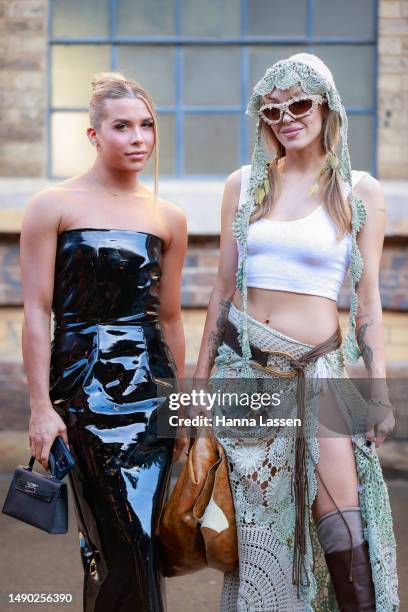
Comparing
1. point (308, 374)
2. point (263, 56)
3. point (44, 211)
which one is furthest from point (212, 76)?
point (308, 374)

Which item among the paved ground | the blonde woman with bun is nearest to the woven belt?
the blonde woman with bun

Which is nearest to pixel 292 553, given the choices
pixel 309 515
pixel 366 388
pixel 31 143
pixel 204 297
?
pixel 309 515

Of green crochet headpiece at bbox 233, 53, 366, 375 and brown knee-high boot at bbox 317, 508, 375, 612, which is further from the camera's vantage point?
green crochet headpiece at bbox 233, 53, 366, 375

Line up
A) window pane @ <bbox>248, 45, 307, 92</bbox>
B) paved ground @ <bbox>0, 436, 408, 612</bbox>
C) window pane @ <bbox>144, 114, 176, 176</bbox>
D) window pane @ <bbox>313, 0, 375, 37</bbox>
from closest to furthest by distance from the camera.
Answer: paved ground @ <bbox>0, 436, 408, 612</bbox> → window pane @ <bbox>313, 0, 375, 37</bbox> → window pane @ <bbox>248, 45, 307, 92</bbox> → window pane @ <bbox>144, 114, 176, 176</bbox>

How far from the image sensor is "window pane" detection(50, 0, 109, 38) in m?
7.37

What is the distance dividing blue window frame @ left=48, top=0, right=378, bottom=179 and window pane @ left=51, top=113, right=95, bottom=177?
0.07 feet

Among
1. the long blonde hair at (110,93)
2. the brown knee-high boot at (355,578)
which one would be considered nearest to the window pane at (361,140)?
the long blonde hair at (110,93)

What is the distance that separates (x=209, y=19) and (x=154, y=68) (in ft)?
1.70

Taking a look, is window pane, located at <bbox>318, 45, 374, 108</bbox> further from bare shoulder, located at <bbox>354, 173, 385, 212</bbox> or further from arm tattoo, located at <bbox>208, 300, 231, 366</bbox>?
arm tattoo, located at <bbox>208, 300, 231, 366</bbox>

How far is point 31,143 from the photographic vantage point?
7324mm

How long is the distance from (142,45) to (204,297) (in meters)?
1.86

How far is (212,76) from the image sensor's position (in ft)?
24.3

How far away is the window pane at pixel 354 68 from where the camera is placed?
730 cm

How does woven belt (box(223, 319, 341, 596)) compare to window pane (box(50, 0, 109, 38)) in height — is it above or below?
below
